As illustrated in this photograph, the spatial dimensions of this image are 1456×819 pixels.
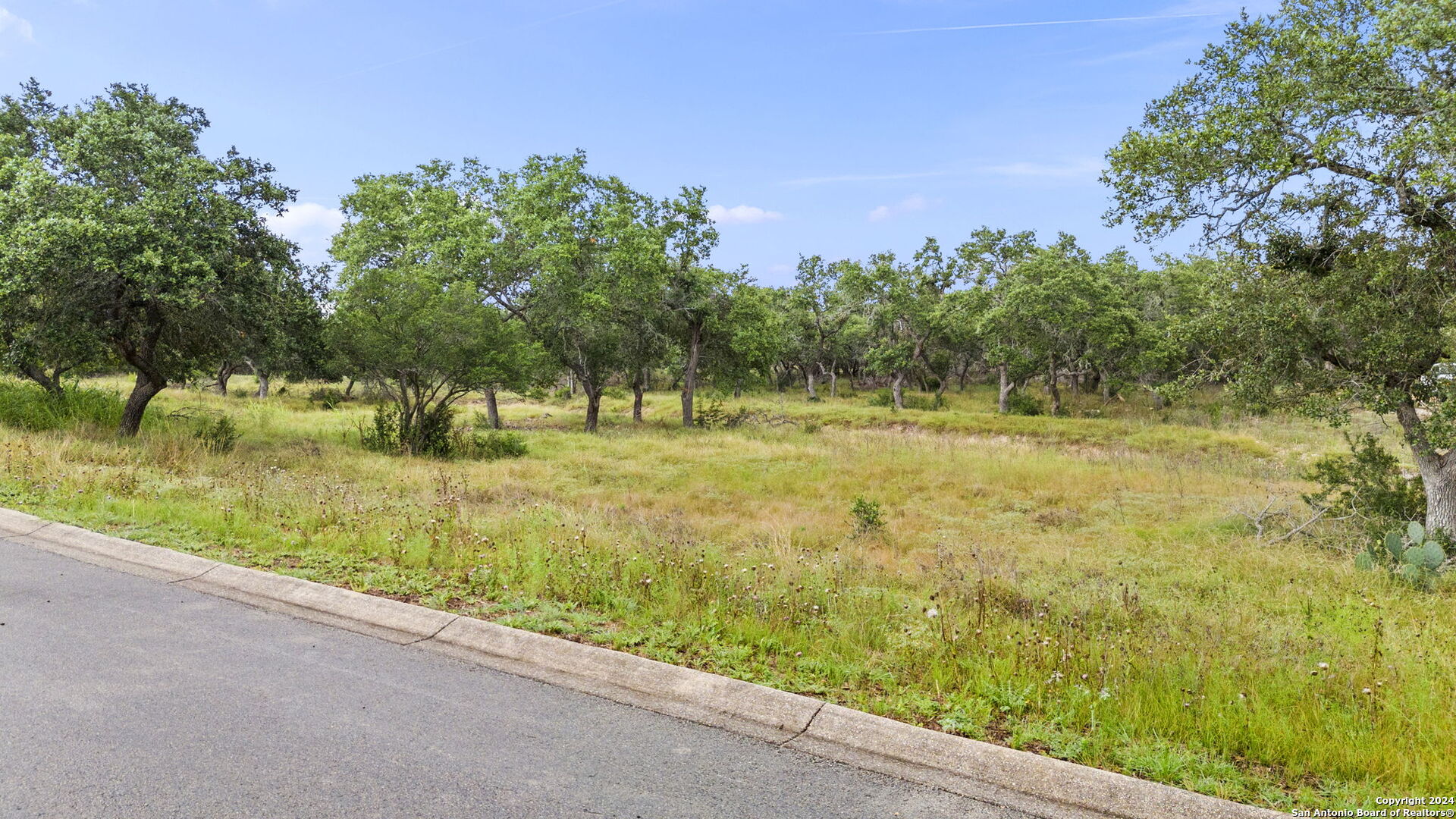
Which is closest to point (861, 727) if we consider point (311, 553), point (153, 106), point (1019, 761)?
point (1019, 761)

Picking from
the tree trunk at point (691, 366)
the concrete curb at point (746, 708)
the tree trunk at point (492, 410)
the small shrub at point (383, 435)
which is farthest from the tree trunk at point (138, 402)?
the tree trunk at point (691, 366)

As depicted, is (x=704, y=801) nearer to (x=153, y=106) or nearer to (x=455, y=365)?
(x=455, y=365)

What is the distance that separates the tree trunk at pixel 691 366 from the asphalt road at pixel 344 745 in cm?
3044

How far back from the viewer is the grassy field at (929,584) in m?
3.88

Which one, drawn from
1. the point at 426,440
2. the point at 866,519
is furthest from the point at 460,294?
the point at 866,519

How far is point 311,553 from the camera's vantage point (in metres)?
6.89

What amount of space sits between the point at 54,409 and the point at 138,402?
67.5 inches

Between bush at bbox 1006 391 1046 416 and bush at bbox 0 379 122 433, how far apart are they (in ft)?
125

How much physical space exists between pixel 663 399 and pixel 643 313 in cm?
1674

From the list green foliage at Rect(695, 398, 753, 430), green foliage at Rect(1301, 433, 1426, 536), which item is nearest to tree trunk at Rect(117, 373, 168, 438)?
green foliage at Rect(695, 398, 753, 430)

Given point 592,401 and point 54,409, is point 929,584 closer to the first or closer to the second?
point 54,409

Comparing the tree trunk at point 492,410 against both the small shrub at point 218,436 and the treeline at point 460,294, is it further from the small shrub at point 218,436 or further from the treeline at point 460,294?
the small shrub at point 218,436

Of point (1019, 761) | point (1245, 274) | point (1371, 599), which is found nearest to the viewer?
point (1019, 761)

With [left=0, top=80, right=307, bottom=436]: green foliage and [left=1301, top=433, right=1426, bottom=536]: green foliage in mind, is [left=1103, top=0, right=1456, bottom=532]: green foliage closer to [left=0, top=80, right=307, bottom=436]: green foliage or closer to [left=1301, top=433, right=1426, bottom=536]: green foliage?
[left=1301, top=433, right=1426, bottom=536]: green foliage
